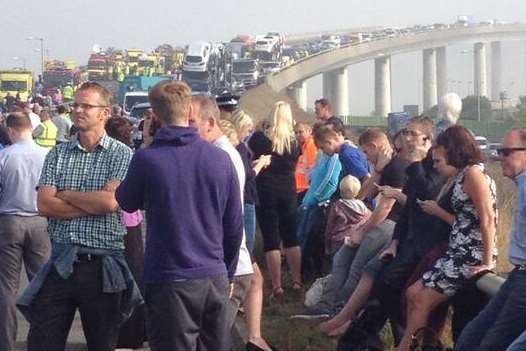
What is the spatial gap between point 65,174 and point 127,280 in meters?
0.67

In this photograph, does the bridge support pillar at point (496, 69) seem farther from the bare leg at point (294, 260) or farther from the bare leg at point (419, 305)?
the bare leg at point (419, 305)

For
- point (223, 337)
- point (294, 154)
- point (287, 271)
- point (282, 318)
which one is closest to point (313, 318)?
point (282, 318)

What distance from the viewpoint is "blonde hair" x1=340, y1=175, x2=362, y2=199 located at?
10664 mm

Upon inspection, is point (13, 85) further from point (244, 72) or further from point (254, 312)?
point (254, 312)

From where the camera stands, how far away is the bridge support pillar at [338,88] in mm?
104456

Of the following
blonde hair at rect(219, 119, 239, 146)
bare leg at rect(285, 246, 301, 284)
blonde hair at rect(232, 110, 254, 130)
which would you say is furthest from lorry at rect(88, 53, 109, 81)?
blonde hair at rect(219, 119, 239, 146)

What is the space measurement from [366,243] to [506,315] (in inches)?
111

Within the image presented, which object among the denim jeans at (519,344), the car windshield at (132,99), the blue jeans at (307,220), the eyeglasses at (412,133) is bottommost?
the denim jeans at (519,344)

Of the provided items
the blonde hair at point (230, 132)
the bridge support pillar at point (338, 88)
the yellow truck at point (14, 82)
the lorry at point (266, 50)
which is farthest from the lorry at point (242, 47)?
the blonde hair at point (230, 132)

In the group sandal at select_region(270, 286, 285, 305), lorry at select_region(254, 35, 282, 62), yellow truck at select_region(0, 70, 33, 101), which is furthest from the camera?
lorry at select_region(254, 35, 282, 62)

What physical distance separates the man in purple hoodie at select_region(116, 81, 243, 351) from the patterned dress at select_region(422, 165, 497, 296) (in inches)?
77.3

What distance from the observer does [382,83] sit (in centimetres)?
10825

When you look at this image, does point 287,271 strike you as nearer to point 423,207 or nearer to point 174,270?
point 423,207

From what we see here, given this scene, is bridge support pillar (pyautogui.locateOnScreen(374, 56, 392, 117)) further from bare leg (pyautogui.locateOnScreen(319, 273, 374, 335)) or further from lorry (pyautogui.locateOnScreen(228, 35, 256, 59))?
bare leg (pyautogui.locateOnScreen(319, 273, 374, 335))
